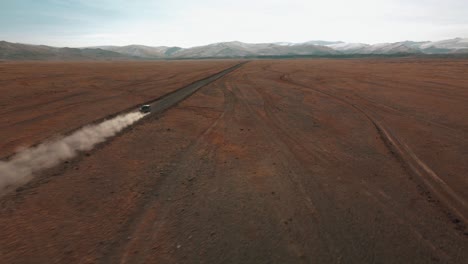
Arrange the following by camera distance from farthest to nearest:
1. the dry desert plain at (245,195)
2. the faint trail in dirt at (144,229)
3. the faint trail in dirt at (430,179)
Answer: the faint trail in dirt at (430,179) → the dry desert plain at (245,195) → the faint trail in dirt at (144,229)

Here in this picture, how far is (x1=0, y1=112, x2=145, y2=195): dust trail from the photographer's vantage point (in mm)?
7379

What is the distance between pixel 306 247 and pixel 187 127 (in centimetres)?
859

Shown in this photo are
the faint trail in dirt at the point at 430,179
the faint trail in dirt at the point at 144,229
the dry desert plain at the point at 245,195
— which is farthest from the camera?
the faint trail in dirt at the point at 430,179

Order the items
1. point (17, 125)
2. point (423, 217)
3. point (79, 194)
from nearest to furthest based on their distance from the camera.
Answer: point (423, 217), point (79, 194), point (17, 125)

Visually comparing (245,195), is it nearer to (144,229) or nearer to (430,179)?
(144,229)

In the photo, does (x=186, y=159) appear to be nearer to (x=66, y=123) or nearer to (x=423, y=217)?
(x=423, y=217)

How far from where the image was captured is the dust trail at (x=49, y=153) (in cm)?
738

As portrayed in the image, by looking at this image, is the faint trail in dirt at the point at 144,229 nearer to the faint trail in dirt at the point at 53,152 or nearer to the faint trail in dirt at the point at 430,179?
the faint trail in dirt at the point at 53,152

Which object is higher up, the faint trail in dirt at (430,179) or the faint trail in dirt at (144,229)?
the faint trail in dirt at (144,229)

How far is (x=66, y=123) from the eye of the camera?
1301 cm

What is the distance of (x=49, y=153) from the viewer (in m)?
9.15

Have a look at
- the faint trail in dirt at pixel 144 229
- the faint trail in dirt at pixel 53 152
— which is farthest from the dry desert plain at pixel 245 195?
the faint trail in dirt at pixel 53 152

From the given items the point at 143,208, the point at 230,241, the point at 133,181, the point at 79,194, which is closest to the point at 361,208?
the point at 230,241

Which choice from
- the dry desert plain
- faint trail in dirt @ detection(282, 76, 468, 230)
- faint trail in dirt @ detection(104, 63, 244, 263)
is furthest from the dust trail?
faint trail in dirt @ detection(282, 76, 468, 230)
